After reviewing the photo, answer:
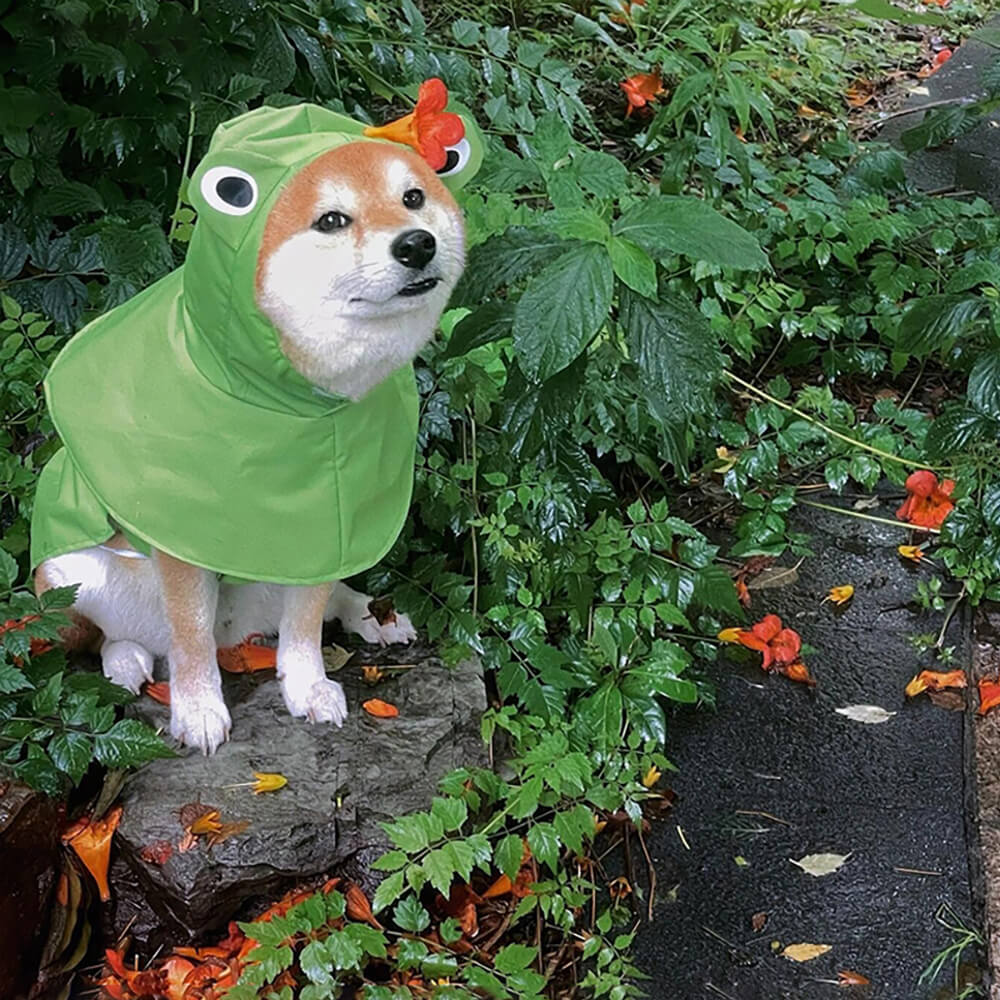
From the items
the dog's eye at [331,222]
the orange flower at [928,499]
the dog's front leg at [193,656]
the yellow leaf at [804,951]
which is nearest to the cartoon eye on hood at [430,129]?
the dog's eye at [331,222]

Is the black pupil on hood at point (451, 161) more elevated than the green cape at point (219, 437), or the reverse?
the black pupil on hood at point (451, 161)

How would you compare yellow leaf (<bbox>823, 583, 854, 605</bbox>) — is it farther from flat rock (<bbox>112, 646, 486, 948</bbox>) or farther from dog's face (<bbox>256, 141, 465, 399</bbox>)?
dog's face (<bbox>256, 141, 465, 399</bbox>)

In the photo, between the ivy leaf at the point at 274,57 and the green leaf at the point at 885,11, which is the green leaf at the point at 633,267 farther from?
the ivy leaf at the point at 274,57

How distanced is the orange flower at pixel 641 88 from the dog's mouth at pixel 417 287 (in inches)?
125

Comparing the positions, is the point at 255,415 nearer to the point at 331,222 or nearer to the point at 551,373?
the point at 331,222

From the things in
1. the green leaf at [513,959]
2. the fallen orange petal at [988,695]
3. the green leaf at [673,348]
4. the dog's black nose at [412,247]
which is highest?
the dog's black nose at [412,247]

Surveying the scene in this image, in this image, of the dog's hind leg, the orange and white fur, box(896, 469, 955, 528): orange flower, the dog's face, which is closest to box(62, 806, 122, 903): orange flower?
the orange and white fur

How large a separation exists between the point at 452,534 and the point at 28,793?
1207 millimetres

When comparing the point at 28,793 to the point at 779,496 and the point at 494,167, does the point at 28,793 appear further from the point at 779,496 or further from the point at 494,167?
the point at 779,496

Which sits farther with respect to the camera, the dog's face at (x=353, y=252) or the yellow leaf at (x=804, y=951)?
the yellow leaf at (x=804, y=951)

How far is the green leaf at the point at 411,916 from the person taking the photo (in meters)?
2.17

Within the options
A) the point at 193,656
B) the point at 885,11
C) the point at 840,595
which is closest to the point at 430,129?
the point at 193,656

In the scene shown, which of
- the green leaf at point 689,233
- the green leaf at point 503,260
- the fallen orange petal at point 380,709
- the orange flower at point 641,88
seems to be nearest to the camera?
the green leaf at point 689,233

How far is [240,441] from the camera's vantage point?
1979mm
